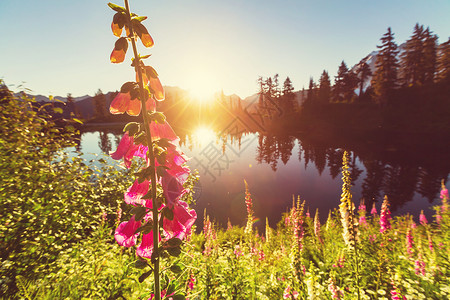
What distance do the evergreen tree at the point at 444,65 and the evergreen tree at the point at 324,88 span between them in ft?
76.5

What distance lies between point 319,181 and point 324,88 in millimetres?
50410

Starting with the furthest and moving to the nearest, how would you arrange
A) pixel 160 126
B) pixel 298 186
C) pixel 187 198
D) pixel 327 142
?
pixel 327 142 → pixel 298 186 → pixel 187 198 → pixel 160 126

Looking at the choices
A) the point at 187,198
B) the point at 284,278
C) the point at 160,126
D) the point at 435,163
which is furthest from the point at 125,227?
the point at 435,163

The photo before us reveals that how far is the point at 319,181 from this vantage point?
22.4 metres

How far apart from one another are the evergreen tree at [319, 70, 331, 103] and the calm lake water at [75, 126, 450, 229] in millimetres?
29484

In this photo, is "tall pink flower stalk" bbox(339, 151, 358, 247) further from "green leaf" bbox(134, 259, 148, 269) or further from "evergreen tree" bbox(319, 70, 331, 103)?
"evergreen tree" bbox(319, 70, 331, 103)

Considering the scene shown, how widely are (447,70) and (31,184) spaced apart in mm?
68105

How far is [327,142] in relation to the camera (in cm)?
3950

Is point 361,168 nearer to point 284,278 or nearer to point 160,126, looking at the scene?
point 284,278

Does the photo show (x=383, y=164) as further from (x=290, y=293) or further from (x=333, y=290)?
(x=290, y=293)

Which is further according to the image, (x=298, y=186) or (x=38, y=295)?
(x=298, y=186)

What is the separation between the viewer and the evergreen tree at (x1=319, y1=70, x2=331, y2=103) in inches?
2340

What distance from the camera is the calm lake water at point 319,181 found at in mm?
15594

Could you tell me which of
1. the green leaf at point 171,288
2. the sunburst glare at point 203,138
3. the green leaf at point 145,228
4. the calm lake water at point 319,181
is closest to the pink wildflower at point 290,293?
the green leaf at point 171,288
